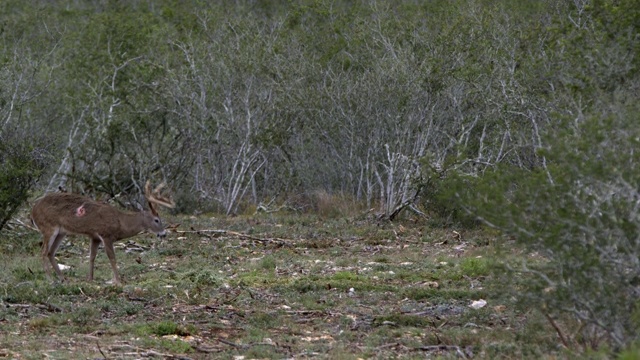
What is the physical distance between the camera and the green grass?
880 cm

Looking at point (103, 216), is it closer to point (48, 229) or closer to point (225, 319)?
point (48, 229)

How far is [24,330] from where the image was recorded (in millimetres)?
9352

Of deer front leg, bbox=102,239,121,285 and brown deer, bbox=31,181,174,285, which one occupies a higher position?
brown deer, bbox=31,181,174,285

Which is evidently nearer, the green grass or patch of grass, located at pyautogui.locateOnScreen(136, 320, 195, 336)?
the green grass

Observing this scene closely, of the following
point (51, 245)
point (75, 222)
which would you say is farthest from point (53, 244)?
point (75, 222)

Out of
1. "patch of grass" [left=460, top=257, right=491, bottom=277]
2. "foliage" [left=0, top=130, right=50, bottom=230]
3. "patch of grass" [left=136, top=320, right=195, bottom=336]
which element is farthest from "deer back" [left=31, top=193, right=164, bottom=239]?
"patch of grass" [left=460, top=257, right=491, bottom=277]

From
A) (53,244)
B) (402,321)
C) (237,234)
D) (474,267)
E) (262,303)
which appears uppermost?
(402,321)

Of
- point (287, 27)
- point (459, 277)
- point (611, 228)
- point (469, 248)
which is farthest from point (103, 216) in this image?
point (287, 27)

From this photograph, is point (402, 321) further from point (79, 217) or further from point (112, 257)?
point (79, 217)

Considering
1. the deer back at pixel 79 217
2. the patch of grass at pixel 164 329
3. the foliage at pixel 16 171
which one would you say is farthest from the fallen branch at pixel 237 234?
the patch of grass at pixel 164 329

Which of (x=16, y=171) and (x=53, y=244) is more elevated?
(x=16, y=171)

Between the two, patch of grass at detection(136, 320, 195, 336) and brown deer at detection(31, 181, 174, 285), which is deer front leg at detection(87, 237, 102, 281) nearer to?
brown deer at detection(31, 181, 174, 285)

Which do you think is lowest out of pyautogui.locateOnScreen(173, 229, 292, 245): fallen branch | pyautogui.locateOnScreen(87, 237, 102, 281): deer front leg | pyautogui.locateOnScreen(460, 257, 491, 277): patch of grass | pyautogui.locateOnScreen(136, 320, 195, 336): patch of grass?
pyautogui.locateOnScreen(173, 229, 292, 245): fallen branch

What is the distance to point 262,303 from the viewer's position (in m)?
11.1
